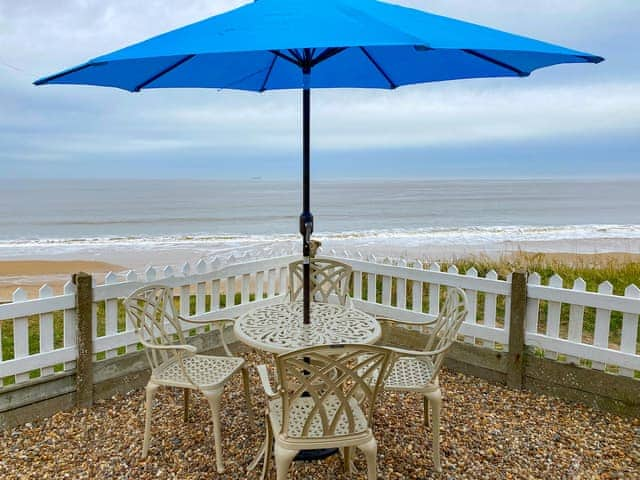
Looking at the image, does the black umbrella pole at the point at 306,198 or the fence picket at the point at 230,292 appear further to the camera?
the fence picket at the point at 230,292

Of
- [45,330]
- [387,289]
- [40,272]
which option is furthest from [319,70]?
[40,272]

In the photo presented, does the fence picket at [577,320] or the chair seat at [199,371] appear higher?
the fence picket at [577,320]

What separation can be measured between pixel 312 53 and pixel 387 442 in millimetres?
2586

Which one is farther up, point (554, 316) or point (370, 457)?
point (554, 316)

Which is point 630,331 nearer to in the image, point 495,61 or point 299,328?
point 495,61

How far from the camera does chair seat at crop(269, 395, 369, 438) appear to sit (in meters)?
2.15

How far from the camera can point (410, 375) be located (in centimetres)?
292

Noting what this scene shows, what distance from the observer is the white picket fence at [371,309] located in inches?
128

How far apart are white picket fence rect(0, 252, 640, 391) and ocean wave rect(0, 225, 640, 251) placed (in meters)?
10.5

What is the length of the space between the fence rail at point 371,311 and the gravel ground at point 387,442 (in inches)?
15.9

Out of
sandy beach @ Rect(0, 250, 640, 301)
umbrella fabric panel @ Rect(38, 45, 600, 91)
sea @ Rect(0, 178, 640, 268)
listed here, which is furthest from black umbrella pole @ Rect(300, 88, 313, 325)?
sandy beach @ Rect(0, 250, 640, 301)

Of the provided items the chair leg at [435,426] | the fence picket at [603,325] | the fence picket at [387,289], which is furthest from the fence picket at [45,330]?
the fence picket at [603,325]

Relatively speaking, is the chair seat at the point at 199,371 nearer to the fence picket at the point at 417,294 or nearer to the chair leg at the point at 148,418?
the chair leg at the point at 148,418

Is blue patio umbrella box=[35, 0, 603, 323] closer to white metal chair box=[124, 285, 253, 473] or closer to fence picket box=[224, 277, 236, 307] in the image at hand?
white metal chair box=[124, 285, 253, 473]
